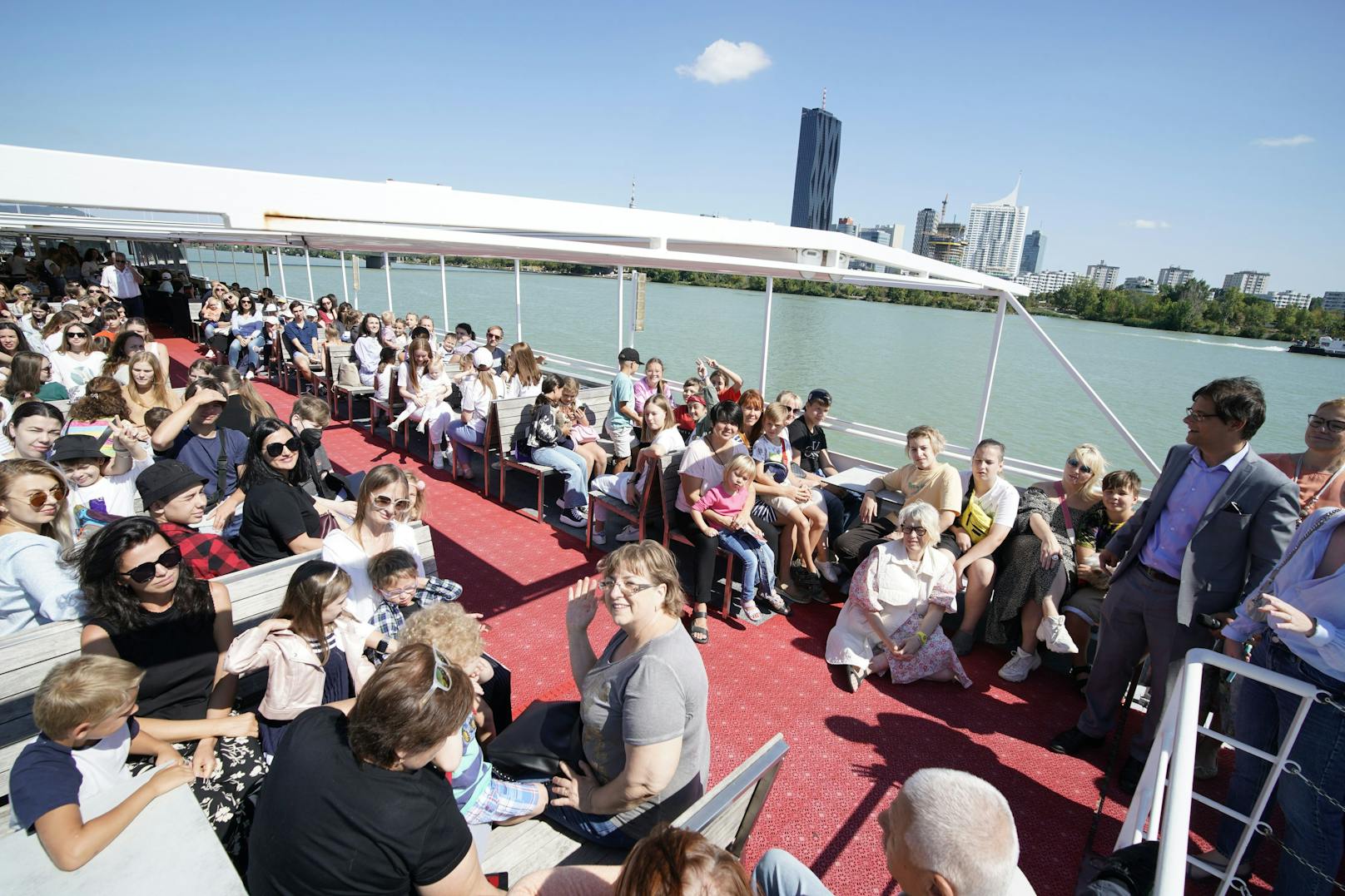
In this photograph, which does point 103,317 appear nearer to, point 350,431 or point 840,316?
point 350,431

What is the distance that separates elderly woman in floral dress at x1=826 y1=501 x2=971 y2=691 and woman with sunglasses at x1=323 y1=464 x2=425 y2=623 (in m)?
2.36

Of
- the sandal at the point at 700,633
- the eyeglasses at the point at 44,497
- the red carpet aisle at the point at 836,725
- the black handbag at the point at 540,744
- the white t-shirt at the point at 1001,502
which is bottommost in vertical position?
the red carpet aisle at the point at 836,725

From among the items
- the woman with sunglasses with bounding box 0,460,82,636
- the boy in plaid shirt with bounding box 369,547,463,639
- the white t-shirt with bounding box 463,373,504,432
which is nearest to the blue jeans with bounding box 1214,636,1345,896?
the boy in plaid shirt with bounding box 369,547,463,639

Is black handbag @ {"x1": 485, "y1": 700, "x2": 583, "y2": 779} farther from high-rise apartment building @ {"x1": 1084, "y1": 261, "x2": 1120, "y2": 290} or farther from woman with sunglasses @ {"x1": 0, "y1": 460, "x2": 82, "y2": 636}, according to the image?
high-rise apartment building @ {"x1": 1084, "y1": 261, "x2": 1120, "y2": 290}

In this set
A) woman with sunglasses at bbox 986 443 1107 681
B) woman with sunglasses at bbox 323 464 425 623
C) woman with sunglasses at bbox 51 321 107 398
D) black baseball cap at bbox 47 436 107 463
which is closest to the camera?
woman with sunglasses at bbox 323 464 425 623

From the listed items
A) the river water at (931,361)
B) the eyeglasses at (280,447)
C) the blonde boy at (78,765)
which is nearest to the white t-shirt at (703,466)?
the eyeglasses at (280,447)

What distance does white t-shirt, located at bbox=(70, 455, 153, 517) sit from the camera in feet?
10.3

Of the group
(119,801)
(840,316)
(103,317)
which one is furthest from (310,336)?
(840,316)

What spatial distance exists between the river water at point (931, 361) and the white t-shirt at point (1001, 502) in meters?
3.57

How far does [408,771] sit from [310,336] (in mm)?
9495

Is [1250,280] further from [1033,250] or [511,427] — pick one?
[511,427]

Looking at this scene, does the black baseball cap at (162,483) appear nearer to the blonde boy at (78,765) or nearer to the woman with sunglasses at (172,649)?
the woman with sunglasses at (172,649)

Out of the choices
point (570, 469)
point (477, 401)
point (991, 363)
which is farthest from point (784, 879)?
point (477, 401)

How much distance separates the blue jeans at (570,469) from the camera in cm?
530
